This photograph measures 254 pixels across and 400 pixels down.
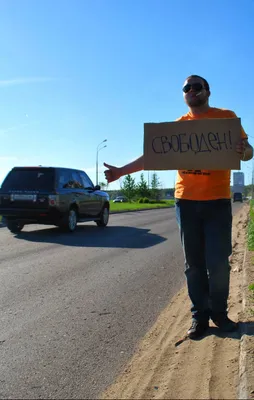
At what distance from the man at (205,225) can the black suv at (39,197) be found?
27.6 ft

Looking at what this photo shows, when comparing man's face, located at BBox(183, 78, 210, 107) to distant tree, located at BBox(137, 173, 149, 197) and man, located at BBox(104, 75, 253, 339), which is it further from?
distant tree, located at BBox(137, 173, 149, 197)

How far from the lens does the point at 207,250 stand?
12.1 feet

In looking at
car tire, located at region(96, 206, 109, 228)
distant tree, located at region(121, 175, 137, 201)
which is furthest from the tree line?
car tire, located at region(96, 206, 109, 228)

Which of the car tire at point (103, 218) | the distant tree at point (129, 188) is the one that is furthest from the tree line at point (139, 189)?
the car tire at point (103, 218)

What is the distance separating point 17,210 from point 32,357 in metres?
8.68

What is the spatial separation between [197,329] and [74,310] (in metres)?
1.64

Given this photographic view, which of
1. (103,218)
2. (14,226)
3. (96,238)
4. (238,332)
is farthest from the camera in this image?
(103,218)

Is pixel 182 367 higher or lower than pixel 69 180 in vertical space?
lower

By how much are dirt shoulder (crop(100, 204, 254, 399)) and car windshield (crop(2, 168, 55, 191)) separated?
8394mm

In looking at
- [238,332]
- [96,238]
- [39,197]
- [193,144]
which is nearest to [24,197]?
[39,197]

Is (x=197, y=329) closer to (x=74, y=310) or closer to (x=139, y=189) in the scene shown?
(x=74, y=310)

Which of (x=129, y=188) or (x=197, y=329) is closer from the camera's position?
(x=197, y=329)

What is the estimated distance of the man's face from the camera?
371 cm

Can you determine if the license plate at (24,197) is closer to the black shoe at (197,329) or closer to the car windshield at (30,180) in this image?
the car windshield at (30,180)
